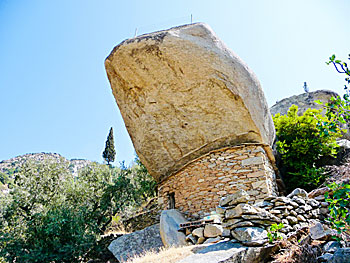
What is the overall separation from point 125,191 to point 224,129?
5.56m

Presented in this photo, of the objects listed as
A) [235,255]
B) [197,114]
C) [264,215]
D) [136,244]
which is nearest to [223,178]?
[197,114]

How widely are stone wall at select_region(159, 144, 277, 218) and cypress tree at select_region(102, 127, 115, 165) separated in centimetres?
2169

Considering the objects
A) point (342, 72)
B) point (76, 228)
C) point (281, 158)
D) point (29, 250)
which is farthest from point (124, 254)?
point (342, 72)

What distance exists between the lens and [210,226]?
5898 millimetres

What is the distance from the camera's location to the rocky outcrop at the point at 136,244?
27.0 ft

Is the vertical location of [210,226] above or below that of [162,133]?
below

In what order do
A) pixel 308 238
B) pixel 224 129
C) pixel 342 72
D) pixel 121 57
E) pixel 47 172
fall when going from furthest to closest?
pixel 47 172, pixel 121 57, pixel 224 129, pixel 308 238, pixel 342 72

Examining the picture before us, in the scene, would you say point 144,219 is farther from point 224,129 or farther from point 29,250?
point 224,129

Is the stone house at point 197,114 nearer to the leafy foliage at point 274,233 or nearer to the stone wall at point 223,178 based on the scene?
the stone wall at point 223,178

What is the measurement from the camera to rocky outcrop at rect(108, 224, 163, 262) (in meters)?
8.24

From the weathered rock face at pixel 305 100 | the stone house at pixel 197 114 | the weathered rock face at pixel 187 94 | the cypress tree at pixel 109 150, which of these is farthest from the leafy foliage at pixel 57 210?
the cypress tree at pixel 109 150

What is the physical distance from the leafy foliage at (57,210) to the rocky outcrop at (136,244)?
1.22 m

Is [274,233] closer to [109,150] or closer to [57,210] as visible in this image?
[57,210]

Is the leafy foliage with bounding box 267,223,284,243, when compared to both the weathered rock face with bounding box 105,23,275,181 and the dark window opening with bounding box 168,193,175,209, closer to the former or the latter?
the weathered rock face with bounding box 105,23,275,181
